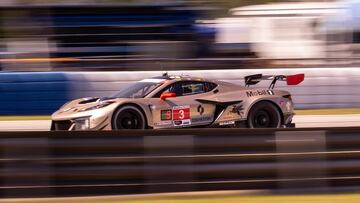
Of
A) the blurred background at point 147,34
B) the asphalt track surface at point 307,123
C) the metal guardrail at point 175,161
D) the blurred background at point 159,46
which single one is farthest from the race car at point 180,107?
the blurred background at point 147,34

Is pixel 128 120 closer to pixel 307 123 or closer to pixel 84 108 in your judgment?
pixel 84 108

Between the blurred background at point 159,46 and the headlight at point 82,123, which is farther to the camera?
the blurred background at point 159,46

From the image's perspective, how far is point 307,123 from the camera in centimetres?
1427

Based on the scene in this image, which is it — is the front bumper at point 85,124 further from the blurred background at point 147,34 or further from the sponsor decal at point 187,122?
the blurred background at point 147,34

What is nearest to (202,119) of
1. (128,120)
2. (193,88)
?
(193,88)

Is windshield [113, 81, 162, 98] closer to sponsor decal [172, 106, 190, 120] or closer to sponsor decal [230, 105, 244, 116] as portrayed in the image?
sponsor decal [172, 106, 190, 120]

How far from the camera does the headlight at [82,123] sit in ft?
33.6

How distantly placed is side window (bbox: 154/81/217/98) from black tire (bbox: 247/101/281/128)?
87 cm

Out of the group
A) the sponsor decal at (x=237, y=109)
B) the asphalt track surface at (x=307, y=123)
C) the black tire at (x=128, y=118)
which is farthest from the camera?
the asphalt track surface at (x=307, y=123)

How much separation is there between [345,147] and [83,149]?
2492 millimetres

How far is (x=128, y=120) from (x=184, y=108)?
Answer: 966 mm

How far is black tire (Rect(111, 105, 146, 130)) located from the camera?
10.4m

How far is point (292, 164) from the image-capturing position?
6.11 metres

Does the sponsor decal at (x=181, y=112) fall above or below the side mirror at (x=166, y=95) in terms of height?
below
